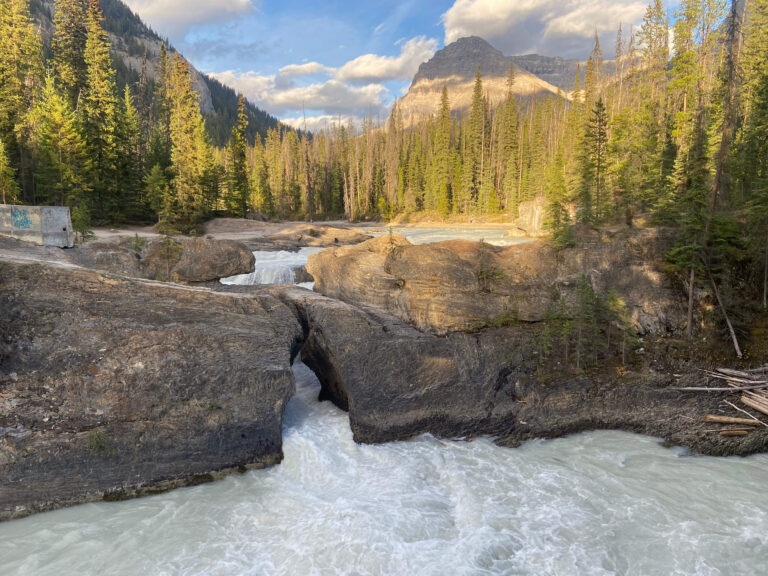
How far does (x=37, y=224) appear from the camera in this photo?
14570 mm

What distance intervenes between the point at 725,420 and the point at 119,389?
13406mm

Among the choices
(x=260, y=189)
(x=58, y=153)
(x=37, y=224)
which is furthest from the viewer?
(x=260, y=189)

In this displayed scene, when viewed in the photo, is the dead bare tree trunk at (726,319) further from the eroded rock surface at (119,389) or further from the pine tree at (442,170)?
the pine tree at (442,170)

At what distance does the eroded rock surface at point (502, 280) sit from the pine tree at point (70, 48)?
1587 inches

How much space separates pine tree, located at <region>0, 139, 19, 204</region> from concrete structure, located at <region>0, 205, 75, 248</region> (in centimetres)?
1946

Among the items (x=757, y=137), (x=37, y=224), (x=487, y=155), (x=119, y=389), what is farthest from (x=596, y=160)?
(x=487, y=155)

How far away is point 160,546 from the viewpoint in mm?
7055

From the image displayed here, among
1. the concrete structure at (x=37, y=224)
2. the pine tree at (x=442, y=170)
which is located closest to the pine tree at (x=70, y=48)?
the concrete structure at (x=37, y=224)

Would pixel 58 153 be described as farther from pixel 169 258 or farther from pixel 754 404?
pixel 754 404

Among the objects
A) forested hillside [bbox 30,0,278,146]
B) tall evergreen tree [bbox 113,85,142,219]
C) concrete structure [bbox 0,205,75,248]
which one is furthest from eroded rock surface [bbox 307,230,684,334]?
forested hillside [bbox 30,0,278,146]

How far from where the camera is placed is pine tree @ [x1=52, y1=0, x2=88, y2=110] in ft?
129

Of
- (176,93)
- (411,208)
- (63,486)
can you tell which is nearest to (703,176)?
(63,486)

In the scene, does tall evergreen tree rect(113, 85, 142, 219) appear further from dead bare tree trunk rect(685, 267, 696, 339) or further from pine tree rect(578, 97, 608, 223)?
dead bare tree trunk rect(685, 267, 696, 339)

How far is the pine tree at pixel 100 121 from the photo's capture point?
119ft
